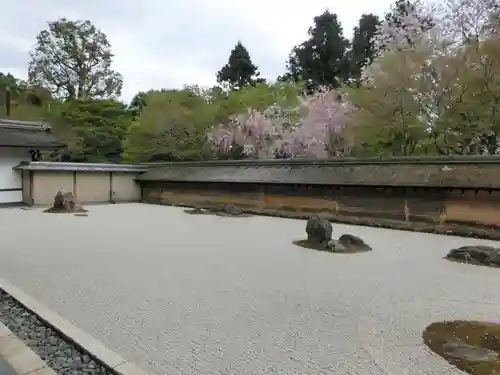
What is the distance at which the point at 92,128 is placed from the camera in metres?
21.7

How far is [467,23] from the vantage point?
39.0 feet

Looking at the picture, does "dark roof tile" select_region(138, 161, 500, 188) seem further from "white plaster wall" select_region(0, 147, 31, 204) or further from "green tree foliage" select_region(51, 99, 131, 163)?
"green tree foliage" select_region(51, 99, 131, 163)

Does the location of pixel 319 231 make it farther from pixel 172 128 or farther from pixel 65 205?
pixel 172 128

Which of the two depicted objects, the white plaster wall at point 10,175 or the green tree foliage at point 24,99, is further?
the green tree foliage at point 24,99

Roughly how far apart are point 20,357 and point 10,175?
545 inches

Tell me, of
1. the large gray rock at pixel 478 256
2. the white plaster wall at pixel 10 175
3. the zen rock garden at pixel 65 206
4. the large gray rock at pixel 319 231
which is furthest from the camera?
the white plaster wall at pixel 10 175

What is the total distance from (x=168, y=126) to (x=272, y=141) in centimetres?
541

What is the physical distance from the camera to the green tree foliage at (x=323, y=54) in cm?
2636

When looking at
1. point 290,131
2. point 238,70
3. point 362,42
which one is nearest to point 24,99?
point 238,70

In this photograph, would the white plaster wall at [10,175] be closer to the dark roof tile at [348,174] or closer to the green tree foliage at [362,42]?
the dark roof tile at [348,174]

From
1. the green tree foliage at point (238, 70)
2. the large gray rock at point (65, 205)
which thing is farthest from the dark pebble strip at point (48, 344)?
the green tree foliage at point (238, 70)

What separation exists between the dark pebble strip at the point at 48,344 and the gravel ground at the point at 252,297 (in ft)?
0.63

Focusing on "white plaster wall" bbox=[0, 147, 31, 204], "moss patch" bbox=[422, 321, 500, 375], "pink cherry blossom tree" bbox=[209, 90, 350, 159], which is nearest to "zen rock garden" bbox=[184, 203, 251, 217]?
"pink cherry blossom tree" bbox=[209, 90, 350, 159]

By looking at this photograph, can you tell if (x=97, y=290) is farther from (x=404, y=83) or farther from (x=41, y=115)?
(x=41, y=115)
